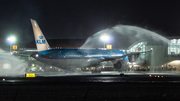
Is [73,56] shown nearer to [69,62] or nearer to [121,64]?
[69,62]

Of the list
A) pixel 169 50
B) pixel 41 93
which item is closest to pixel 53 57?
pixel 41 93

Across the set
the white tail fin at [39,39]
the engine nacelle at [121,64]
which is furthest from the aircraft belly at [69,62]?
the engine nacelle at [121,64]

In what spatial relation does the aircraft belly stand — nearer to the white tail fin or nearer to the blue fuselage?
the blue fuselage

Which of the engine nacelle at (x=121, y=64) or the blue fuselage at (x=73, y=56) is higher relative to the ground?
the blue fuselage at (x=73, y=56)

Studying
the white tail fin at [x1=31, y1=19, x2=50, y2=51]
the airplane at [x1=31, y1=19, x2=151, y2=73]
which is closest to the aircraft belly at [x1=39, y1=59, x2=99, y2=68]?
the airplane at [x1=31, y1=19, x2=151, y2=73]

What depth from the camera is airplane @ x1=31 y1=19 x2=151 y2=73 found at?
51.1 meters

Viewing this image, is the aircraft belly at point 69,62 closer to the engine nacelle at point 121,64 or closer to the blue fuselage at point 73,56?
the blue fuselage at point 73,56

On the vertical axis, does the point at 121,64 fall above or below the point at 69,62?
below

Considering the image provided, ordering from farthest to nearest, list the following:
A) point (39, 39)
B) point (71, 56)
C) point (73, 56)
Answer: point (73, 56) < point (71, 56) < point (39, 39)

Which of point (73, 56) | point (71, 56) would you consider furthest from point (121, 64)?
point (71, 56)

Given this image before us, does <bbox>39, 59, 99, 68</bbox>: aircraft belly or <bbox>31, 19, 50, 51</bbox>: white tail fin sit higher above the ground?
<bbox>31, 19, 50, 51</bbox>: white tail fin

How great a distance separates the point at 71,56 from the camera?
53344 mm

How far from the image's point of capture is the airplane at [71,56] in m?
51.1

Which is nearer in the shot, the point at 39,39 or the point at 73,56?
the point at 39,39
